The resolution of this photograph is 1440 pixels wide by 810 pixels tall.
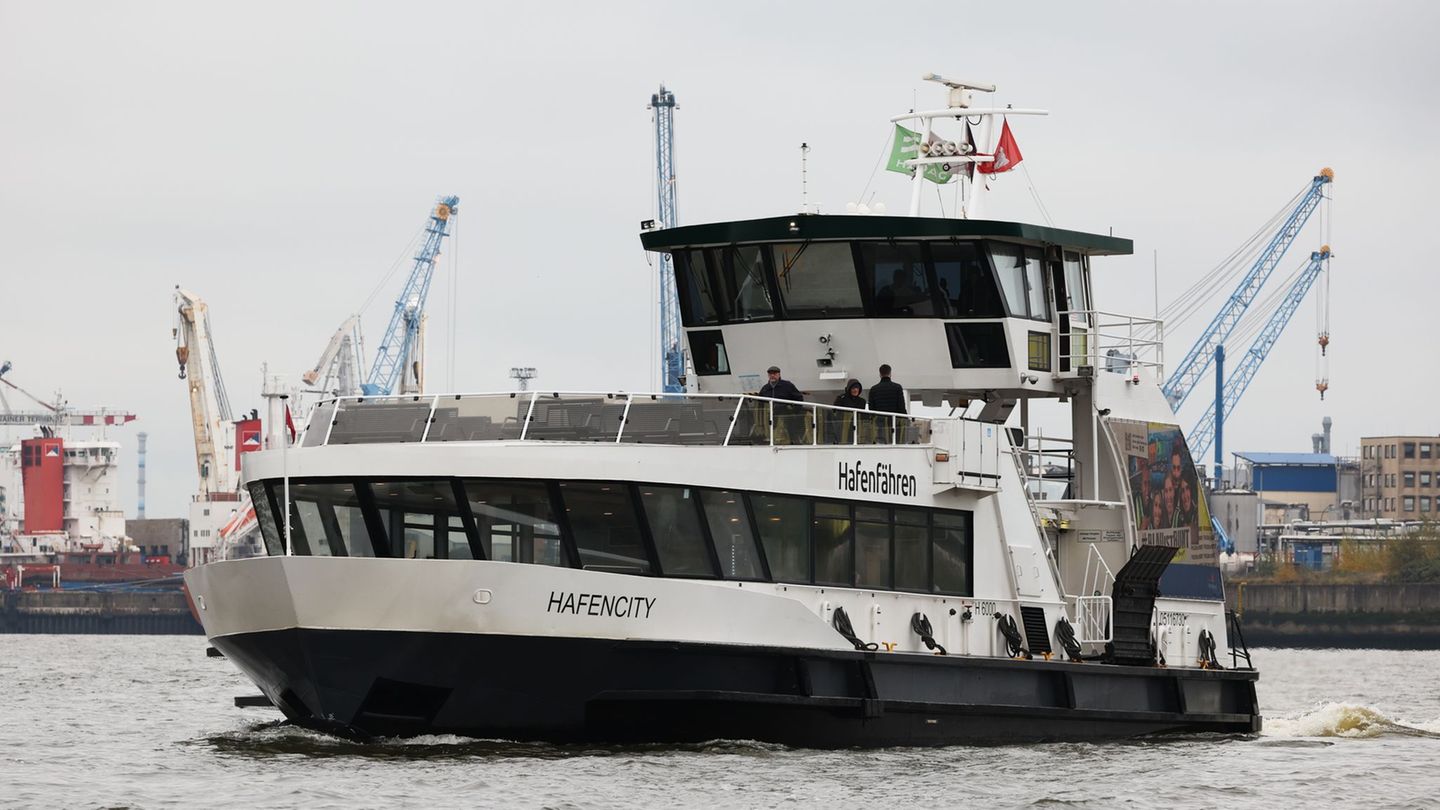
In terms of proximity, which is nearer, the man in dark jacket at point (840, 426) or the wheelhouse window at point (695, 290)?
the man in dark jacket at point (840, 426)

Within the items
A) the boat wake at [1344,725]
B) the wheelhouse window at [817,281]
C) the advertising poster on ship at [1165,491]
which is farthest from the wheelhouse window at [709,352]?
the boat wake at [1344,725]

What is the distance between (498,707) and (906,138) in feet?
33.9

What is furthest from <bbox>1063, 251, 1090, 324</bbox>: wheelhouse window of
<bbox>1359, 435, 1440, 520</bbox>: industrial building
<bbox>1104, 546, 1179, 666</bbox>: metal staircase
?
<bbox>1359, 435, 1440, 520</bbox>: industrial building

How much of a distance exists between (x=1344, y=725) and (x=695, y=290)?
404 inches

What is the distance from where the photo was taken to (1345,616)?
294 ft

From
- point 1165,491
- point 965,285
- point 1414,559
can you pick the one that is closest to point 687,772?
point 965,285

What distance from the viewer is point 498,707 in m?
19.6

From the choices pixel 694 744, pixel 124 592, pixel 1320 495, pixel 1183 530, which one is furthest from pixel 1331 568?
pixel 694 744

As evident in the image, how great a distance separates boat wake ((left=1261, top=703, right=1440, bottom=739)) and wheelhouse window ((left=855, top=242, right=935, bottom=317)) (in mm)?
6999

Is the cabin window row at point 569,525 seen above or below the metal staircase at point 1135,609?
above

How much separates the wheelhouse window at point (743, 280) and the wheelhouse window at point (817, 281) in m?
0.22

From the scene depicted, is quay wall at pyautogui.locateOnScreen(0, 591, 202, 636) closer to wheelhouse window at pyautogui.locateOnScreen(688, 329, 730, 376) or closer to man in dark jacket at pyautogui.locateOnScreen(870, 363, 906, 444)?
wheelhouse window at pyautogui.locateOnScreen(688, 329, 730, 376)

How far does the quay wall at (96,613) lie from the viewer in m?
114

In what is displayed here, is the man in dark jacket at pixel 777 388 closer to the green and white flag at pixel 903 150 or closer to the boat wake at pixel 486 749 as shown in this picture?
the boat wake at pixel 486 749
